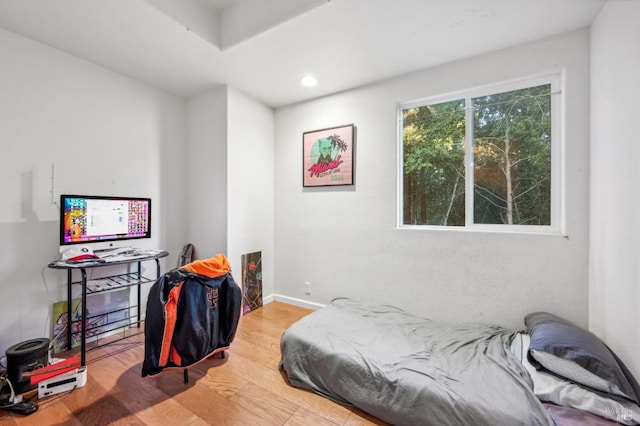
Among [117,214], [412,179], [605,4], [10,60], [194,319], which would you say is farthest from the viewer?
[412,179]

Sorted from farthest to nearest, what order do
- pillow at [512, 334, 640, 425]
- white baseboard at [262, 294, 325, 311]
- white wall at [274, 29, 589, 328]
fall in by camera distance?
white baseboard at [262, 294, 325, 311] < white wall at [274, 29, 589, 328] < pillow at [512, 334, 640, 425]

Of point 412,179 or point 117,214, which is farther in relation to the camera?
point 412,179

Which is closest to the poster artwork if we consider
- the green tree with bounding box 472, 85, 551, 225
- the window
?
the window

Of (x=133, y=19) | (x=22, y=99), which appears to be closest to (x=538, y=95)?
(x=133, y=19)

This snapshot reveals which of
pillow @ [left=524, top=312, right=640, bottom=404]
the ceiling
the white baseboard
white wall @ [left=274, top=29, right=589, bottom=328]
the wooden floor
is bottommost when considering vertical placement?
the wooden floor

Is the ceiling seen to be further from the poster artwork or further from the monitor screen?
the poster artwork

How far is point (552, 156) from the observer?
2072 millimetres

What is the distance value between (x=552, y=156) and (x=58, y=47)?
4.10 meters

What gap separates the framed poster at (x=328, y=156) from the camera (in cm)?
285

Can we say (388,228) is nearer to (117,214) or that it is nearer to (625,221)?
(625,221)

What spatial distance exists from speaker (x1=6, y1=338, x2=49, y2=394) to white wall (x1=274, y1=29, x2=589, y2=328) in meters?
2.13

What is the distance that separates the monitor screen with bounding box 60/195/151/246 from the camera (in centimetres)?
201

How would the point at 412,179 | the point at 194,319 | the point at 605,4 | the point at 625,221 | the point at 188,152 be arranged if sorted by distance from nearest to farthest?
the point at 625,221
the point at 605,4
the point at 194,319
the point at 412,179
the point at 188,152

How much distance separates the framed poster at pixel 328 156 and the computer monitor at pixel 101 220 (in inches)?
67.2
